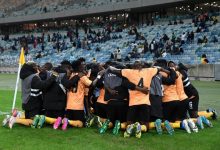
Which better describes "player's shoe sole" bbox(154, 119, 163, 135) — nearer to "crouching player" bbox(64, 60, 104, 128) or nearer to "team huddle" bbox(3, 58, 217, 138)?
"team huddle" bbox(3, 58, 217, 138)

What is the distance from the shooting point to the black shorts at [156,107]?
9664 millimetres

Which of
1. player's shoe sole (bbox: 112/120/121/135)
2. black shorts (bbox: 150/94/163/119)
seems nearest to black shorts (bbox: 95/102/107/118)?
player's shoe sole (bbox: 112/120/121/135)

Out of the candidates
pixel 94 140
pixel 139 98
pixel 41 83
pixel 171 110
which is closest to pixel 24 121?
pixel 41 83

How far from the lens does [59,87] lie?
10.3 metres

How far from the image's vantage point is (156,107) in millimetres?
9695

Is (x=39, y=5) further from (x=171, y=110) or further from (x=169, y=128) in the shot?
(x=169, y=128)

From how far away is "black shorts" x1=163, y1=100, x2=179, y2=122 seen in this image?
992 cm

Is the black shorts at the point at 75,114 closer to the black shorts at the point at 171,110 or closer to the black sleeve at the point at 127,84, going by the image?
the black sleeve at the point at 127,84

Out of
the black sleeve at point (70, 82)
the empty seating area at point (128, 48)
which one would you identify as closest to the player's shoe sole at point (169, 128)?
the black sleeve at point (70, 82)

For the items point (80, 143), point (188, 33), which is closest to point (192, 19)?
point (188, 33)

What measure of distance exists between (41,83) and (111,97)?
64.8 inches

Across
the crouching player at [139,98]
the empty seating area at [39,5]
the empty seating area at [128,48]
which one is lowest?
the empty seating area at [128,48]

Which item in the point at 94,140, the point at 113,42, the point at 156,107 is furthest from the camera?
the point at 113,42

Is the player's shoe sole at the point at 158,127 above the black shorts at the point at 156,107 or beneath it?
beneath
